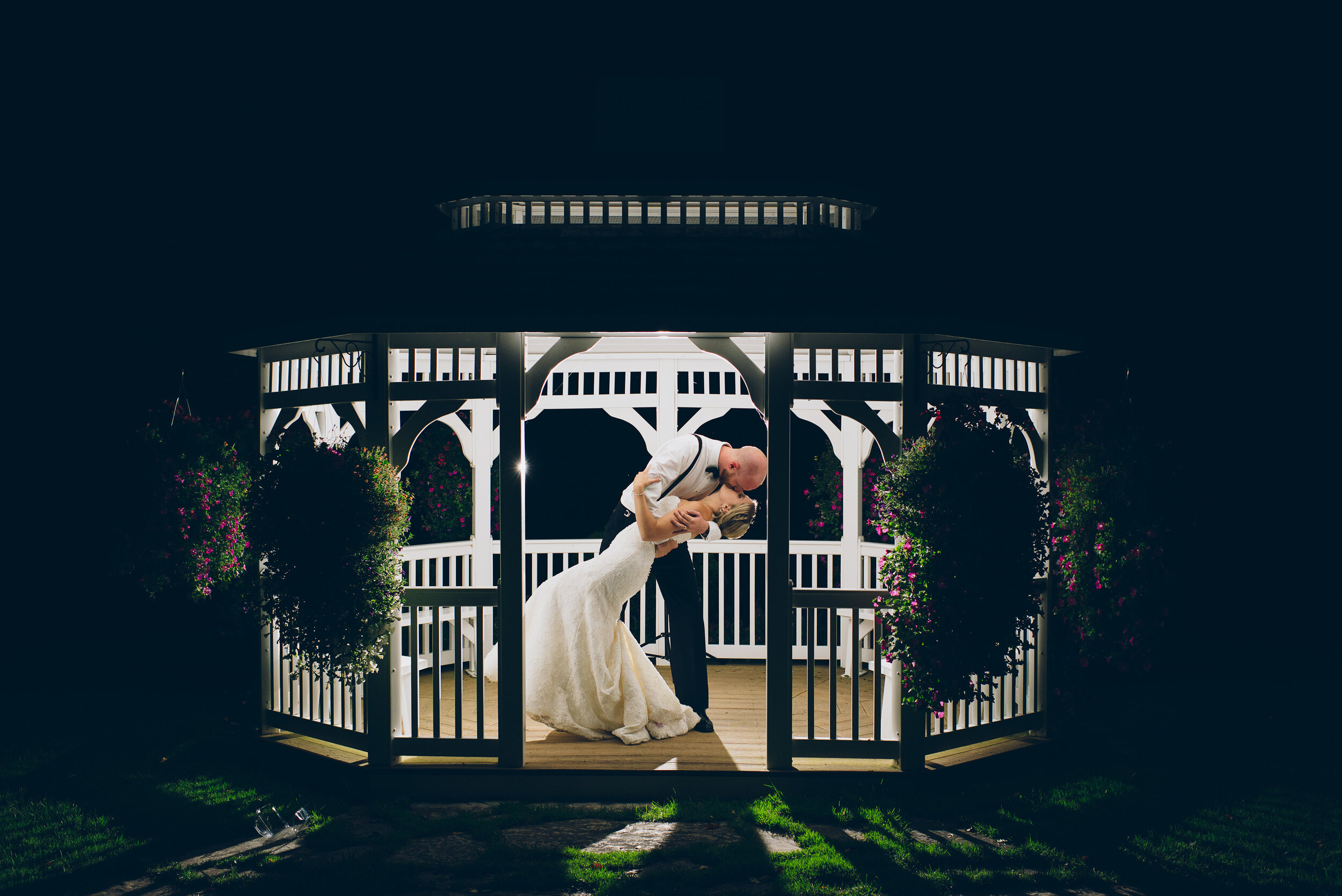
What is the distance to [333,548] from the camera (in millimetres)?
5832

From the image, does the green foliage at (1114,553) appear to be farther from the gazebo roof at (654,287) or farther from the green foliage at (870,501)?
the green foliage at (870,501)

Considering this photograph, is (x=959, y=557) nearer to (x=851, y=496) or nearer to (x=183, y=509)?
(x=851, y=496)

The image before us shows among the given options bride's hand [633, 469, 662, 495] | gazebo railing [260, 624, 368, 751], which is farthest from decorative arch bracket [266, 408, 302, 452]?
bride's hand [633, 469, 662, 495]

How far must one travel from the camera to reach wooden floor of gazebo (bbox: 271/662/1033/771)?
613 cm

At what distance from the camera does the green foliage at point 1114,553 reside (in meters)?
5.99

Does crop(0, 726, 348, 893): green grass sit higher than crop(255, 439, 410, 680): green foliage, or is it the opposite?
crop(255, 439, 410, 680): green foliage

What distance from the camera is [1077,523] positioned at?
20.5 ft

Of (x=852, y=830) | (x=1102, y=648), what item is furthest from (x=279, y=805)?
(x=1102, y=648)

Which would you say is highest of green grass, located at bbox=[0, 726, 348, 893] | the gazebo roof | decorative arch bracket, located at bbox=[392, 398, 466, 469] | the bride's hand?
the gazebo roof

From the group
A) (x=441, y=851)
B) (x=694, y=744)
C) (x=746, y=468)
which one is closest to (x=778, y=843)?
(x=694, y=744)

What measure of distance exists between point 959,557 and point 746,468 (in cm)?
187

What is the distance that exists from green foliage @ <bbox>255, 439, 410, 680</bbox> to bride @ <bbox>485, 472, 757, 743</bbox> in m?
1.10

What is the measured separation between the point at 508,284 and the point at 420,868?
3590mm

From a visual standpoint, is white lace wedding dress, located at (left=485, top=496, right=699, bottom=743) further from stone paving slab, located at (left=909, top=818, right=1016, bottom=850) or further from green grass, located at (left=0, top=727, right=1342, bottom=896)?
stone paving slab, located at (left=909, top=818, right=1016, bottom=850)
